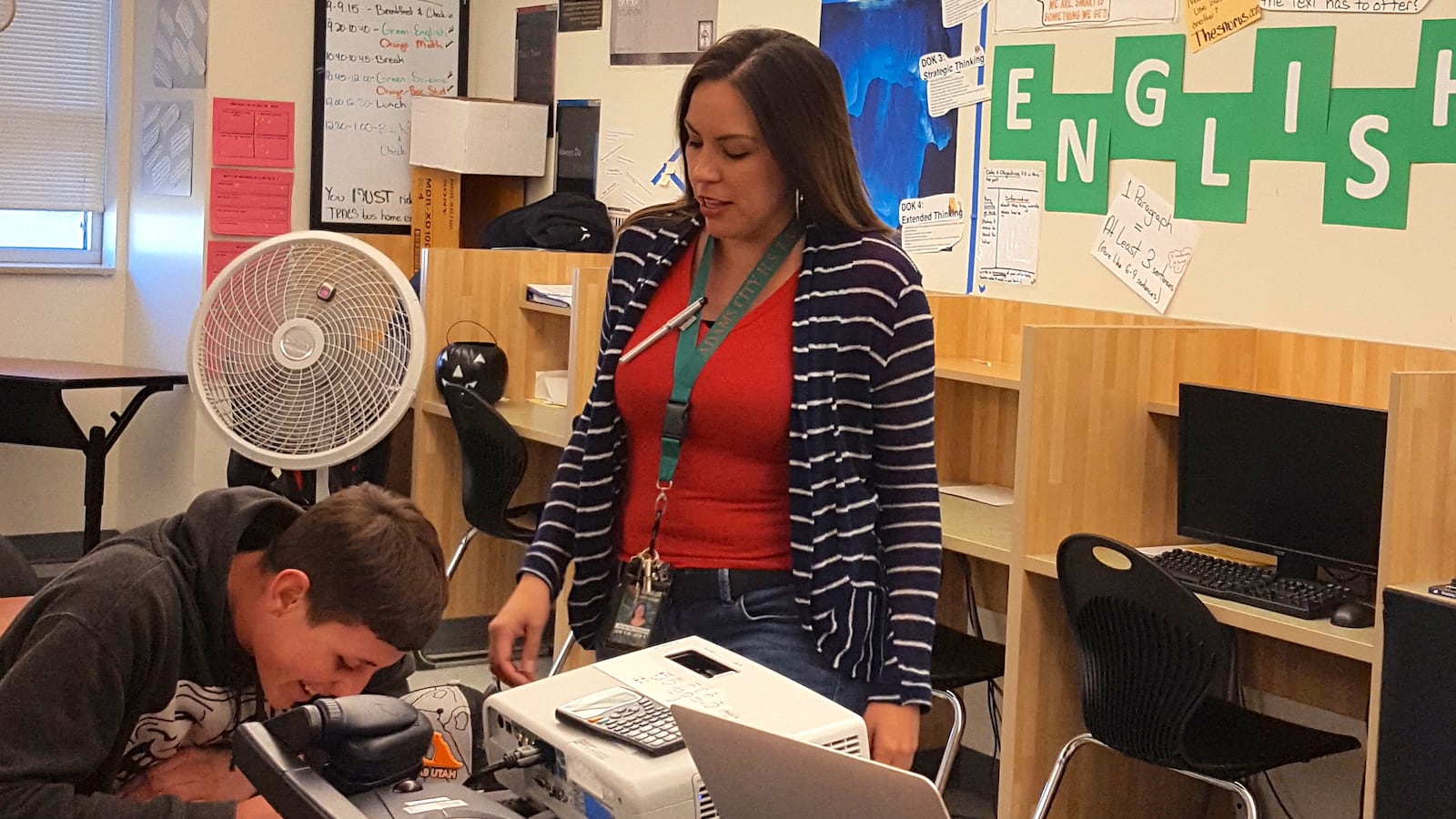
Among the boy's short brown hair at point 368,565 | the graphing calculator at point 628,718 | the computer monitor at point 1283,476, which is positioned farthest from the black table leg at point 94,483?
the graphing calculator at point 628,718

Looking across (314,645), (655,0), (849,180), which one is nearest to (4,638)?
(314,645)

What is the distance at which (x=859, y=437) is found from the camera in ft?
5.63

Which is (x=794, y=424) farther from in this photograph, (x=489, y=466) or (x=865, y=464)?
(x=489, y=466)

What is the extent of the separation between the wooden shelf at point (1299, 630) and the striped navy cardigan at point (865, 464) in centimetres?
91

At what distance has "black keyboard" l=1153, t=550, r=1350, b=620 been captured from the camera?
245 cm

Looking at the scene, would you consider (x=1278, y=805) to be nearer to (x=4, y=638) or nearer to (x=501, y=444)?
(x=501, y=444)

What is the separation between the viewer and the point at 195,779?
1.52 metres

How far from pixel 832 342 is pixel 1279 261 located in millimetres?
1619

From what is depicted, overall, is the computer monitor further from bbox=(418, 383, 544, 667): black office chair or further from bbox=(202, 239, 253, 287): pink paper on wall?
bbox=(202, 239, 253, 287): pink paper on wall

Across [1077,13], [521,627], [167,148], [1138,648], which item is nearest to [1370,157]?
[1077,13]

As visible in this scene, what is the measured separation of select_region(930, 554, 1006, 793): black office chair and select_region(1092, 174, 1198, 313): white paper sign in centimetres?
77

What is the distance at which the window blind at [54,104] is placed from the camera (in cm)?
531

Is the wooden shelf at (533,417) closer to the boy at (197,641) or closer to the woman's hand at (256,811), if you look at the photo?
the boy at (197,641)

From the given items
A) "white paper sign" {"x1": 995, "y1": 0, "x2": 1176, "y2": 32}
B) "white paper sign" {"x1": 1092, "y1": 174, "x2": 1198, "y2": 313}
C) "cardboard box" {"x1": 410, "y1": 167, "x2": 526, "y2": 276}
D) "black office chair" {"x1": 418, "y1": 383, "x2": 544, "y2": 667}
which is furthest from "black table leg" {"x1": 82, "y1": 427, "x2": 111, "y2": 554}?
"white paper sign" {"x1": 1092, "y1": 174, "x2": 1198, "y2": 313}
